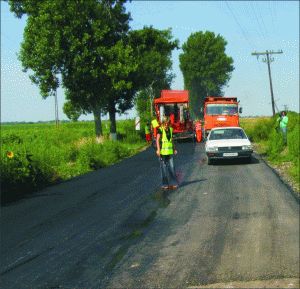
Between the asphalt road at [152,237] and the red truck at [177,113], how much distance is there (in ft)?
60.8

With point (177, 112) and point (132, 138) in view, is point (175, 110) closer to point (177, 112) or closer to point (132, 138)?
point (177, 112)

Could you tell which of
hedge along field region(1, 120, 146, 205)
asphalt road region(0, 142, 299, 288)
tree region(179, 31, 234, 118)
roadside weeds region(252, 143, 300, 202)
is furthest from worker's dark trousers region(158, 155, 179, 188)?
tree region(179, 31, 234, 118)

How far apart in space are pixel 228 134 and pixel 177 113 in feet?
43.1

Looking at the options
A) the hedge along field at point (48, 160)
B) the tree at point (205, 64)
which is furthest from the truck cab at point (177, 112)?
the tree at point (205, 64)

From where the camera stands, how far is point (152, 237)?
592 centimetres

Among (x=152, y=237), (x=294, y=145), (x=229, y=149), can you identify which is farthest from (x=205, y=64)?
(x=152, y=237)

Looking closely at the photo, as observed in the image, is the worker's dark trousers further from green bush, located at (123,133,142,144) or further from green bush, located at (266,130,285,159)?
green bush, located at (123,133,142,144)

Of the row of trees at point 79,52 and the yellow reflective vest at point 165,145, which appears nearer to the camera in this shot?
the yellow reflective vest at point 165,145

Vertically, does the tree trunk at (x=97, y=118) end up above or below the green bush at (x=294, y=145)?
above

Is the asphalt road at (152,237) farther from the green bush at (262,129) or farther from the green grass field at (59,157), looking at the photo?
the green bush at (262,129)

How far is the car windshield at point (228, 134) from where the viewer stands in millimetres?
16047

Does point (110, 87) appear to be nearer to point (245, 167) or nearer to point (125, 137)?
point (125, 137)

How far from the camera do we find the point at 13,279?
474 centimetres

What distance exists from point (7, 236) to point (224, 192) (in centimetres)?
493
